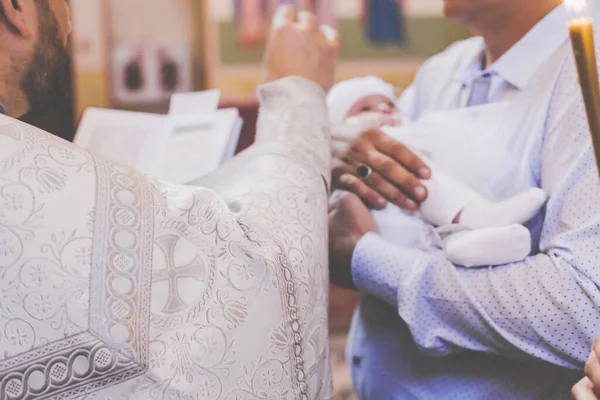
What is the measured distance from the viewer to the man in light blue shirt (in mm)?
1059

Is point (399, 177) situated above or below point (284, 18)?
below

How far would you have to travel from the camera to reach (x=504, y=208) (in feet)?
3.88

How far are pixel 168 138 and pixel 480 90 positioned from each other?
0.71 m

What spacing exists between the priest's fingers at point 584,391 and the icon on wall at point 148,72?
407 centimetres

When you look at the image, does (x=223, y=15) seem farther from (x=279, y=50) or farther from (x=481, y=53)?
(x=279, y=50)

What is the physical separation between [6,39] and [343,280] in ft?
2.54

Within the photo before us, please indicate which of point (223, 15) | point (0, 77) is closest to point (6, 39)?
point (0, 77)

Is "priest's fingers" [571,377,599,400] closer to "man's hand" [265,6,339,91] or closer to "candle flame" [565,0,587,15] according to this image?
"candle flame" [565,0,587,15]

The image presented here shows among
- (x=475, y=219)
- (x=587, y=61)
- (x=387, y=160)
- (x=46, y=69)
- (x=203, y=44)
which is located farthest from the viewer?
(x=203, y=44)

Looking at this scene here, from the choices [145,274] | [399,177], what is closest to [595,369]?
[145,274]

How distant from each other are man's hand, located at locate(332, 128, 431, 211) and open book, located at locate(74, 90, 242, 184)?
227 millimetres

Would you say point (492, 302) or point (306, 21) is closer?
point (492, 302)

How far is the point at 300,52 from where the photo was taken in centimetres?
117

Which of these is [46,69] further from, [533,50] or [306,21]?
[533,50]
